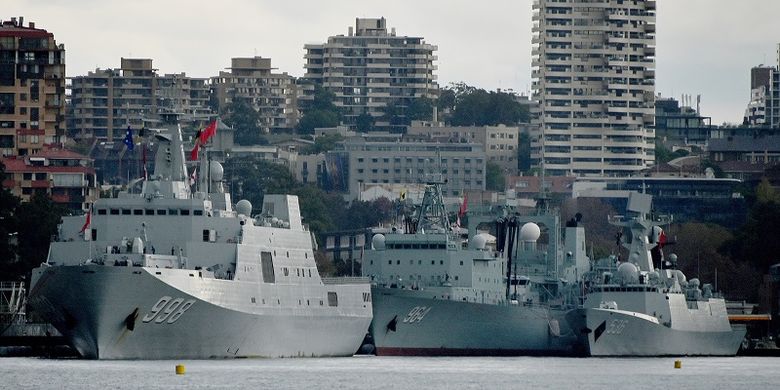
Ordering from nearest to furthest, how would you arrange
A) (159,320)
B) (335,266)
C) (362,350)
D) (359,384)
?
(359,384) < (159,320) < (362,350) < (335,266)

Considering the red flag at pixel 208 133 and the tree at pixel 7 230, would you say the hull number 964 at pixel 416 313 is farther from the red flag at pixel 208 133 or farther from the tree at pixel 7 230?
the tree at pixel 7 230

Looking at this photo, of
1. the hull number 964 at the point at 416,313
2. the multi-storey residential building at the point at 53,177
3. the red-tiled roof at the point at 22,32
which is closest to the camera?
the hull number 964 at the point at 416,313

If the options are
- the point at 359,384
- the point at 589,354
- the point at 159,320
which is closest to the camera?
the point at 359,384

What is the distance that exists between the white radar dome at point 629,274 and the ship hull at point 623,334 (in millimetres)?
2687

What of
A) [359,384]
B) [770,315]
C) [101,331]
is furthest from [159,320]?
[770,315]

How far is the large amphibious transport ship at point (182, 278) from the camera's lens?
9269cm

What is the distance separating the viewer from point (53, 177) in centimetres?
16800

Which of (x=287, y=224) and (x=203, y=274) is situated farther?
(x=287, y=224)

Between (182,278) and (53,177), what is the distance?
→ 7596 centimetres

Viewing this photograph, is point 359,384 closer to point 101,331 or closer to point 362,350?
point 101,331

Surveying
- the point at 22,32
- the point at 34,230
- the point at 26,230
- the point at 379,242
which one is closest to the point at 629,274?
the point at 379,242

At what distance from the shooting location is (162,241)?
97.1 m

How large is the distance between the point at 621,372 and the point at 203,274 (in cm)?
1660

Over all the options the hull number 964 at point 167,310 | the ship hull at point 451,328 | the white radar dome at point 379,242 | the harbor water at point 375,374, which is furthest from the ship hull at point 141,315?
the white radar dome at point 379,242
